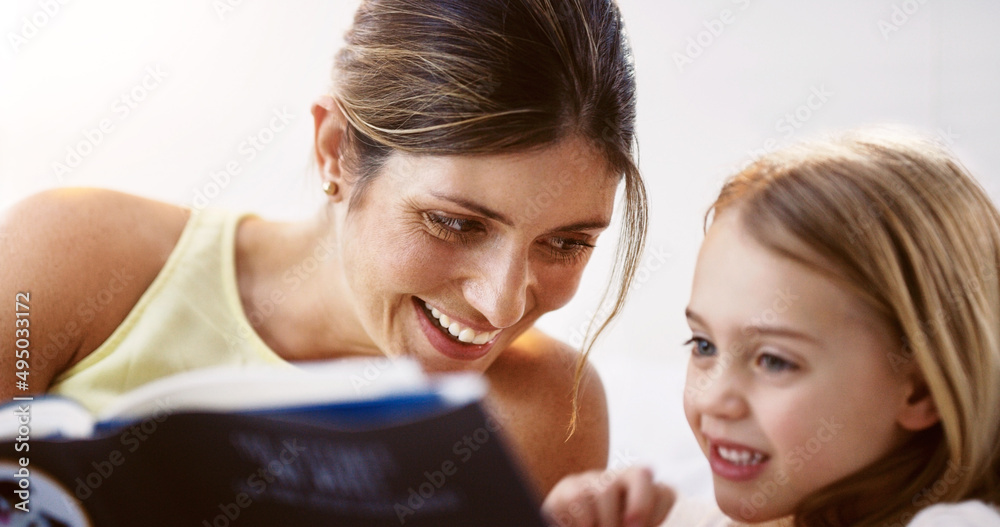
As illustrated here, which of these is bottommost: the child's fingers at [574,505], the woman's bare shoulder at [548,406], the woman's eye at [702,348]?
the woman's bare shoulder at [548,406]

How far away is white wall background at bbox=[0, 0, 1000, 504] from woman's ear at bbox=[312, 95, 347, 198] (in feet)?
0.24

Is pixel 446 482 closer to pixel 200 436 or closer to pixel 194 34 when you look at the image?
pixel 200 436

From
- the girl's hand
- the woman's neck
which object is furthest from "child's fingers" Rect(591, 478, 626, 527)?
the woman's neck

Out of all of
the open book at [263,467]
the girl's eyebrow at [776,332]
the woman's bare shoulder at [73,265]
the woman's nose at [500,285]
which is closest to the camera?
the open book at [263,467]

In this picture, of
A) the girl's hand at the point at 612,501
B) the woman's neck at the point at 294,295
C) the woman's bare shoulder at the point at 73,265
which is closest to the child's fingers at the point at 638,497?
the girl's hand at the point at 612,501

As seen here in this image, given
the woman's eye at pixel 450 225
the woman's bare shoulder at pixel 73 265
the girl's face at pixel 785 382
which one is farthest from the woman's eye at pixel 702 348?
the woman's bare shoulder at pixel 73 265

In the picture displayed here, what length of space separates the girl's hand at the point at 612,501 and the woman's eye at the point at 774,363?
0.47 ft

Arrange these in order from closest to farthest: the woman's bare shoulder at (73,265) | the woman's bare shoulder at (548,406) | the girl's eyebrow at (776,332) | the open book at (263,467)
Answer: the open book at (263,467), the girl's eyebrow at (776,332), the woman's bare shoulder at (73,265), the woman's bare shoulder at (548,406)

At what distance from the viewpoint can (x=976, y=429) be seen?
658 mm

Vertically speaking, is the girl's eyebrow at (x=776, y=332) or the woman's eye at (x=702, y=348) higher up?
the girl's eyebrow at (x=776, y=332)

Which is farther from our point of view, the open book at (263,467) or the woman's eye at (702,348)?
the woman's eye at (702,348)

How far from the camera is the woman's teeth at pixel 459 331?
0.85 meters

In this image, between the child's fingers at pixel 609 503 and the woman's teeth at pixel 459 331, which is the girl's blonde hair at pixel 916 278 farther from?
the woman's teeth at pixel 459 331

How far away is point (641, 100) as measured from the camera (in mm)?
851
